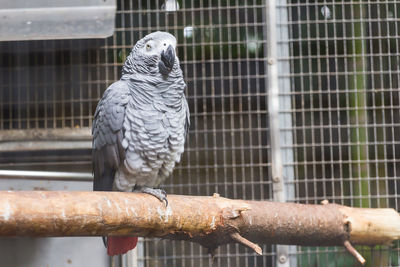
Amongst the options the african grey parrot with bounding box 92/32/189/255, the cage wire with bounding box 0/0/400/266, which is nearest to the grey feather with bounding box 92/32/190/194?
the african grey parrot with bounding box 92/32/189/255

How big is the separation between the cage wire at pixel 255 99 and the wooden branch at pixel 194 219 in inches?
19.0

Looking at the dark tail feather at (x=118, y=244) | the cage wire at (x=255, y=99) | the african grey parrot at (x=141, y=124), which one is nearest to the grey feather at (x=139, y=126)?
the african grey parrot at (x=141, y=124)

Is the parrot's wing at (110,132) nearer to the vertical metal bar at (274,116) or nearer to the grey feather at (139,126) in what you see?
the grey feather at (139,126)

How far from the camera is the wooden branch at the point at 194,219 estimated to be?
0.96 meters

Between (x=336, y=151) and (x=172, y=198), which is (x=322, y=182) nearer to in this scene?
(x=336, y=151)

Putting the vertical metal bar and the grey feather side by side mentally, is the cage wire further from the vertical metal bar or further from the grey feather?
the grey feather

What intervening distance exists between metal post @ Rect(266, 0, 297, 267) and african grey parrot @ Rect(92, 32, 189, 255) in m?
0.42

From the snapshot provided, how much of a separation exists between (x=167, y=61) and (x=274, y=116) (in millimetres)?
511

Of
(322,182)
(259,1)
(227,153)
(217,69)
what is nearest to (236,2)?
(259,1)

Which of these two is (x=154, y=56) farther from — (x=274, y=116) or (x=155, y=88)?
(x=274, y=116)

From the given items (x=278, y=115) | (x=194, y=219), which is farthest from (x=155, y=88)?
(x=278, y=115)

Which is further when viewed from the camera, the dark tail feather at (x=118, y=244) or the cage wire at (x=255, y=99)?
the cage wire at (x=255, y=99)

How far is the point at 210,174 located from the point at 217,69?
377mm

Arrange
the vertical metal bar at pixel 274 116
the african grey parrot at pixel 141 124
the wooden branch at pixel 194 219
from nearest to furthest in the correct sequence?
the wooden branch at pixel 194 219 → the african grey parrot at pixel 141 124 → the vertical metal bar at pixel 274 116
